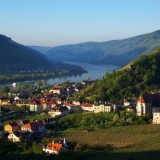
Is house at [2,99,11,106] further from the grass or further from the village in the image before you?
the grass

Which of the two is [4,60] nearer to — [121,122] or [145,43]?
[121,122]

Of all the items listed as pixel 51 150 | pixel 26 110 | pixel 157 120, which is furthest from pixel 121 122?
pixel 26 110

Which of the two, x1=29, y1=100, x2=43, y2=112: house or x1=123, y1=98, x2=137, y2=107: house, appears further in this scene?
x1=29, y1=100, x2=43, y2=112: house

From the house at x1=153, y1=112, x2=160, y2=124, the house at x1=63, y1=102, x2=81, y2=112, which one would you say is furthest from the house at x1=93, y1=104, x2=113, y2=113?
the house at x1=153, y1=112, x2=160, y2=124

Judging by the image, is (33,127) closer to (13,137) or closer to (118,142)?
(13,137)

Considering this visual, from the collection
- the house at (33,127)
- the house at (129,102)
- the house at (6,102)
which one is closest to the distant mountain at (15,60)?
the house at (6,102)

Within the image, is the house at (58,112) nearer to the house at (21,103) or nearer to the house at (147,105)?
the house at (21,103)
